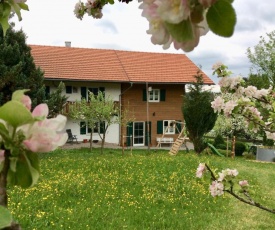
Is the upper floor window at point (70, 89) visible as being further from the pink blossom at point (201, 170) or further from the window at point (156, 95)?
the pink blossom at point (201, 170)

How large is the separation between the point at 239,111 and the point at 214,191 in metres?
0.84

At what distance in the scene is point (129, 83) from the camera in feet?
88.2

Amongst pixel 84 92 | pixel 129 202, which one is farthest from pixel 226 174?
pixel 84 92

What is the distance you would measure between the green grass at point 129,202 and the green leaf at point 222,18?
4.89m

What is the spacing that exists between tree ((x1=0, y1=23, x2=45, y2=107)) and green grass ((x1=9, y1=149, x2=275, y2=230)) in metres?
7.21

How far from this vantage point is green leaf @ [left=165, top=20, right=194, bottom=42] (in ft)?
1.97

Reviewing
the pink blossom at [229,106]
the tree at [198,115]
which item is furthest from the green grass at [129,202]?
the tree at [198,115]

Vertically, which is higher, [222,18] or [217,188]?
[222,18]

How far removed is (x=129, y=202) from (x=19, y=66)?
444 inches

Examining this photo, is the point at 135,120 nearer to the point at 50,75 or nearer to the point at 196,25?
the point at 50,75

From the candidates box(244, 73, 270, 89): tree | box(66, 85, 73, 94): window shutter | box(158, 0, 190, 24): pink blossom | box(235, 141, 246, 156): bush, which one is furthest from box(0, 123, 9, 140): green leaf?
box(244, 73, 270, 89): tree

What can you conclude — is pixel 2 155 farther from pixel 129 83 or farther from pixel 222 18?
pixel 129 83

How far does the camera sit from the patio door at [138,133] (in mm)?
→ 27094

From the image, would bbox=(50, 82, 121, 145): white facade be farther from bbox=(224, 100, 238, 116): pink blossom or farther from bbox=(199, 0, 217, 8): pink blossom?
bbox=(199, 0, 217, 8): pink blossom
